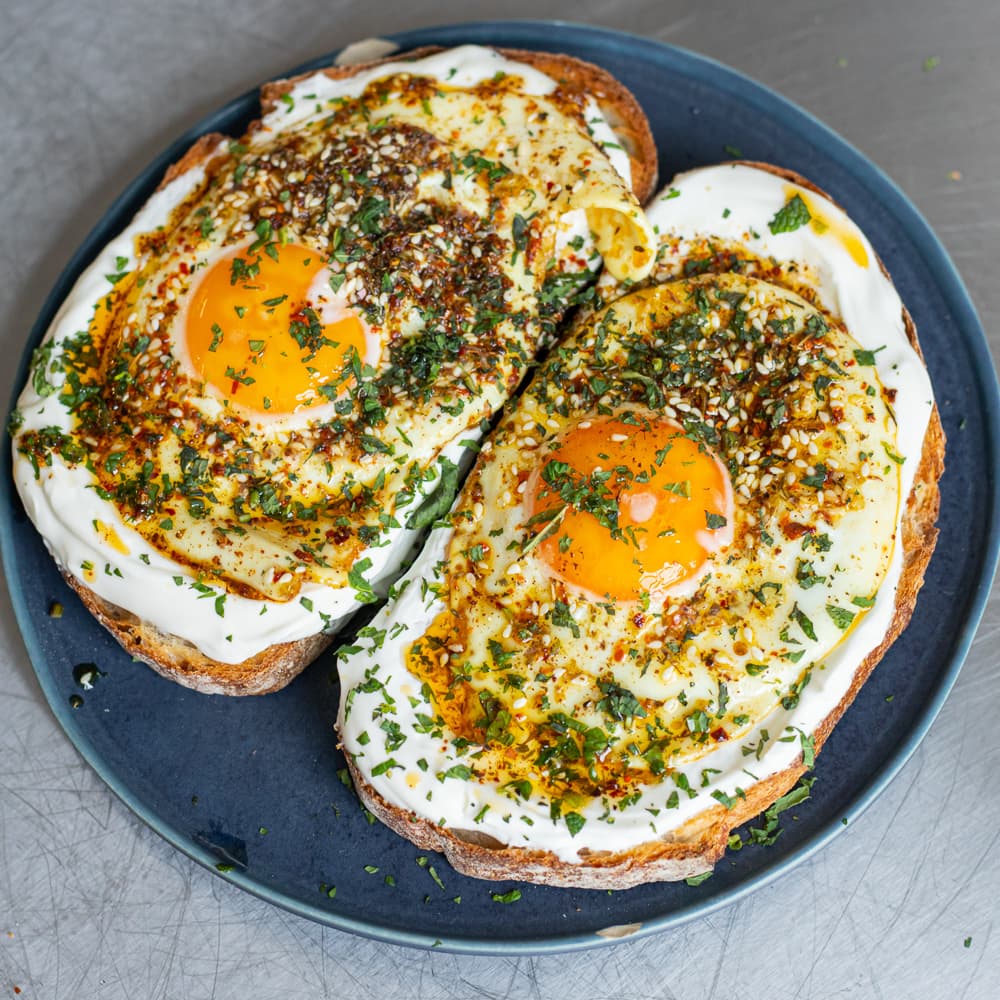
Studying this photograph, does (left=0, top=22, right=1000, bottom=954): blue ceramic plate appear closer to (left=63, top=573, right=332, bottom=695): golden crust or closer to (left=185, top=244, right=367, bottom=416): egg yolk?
(left=63, top=573, right=332, bottom=695): golden crust

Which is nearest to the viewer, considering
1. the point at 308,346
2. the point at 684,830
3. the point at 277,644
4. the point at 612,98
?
the point at 684,830

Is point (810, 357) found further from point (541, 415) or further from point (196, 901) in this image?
point (196, 901)

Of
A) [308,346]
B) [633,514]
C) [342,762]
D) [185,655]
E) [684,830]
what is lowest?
[342,762]

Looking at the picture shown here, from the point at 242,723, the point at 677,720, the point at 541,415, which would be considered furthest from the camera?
the point at 242,723

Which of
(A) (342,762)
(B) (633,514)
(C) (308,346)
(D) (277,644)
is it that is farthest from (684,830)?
(C) (308,346)

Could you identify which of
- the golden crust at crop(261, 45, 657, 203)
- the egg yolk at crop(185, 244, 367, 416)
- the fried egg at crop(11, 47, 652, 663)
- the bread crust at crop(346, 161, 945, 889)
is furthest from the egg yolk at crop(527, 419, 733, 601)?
the golden crust at crop(261, 45, 657, 203)

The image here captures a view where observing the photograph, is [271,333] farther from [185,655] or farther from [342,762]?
[342,762]

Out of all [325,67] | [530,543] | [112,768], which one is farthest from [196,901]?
[325,67]
